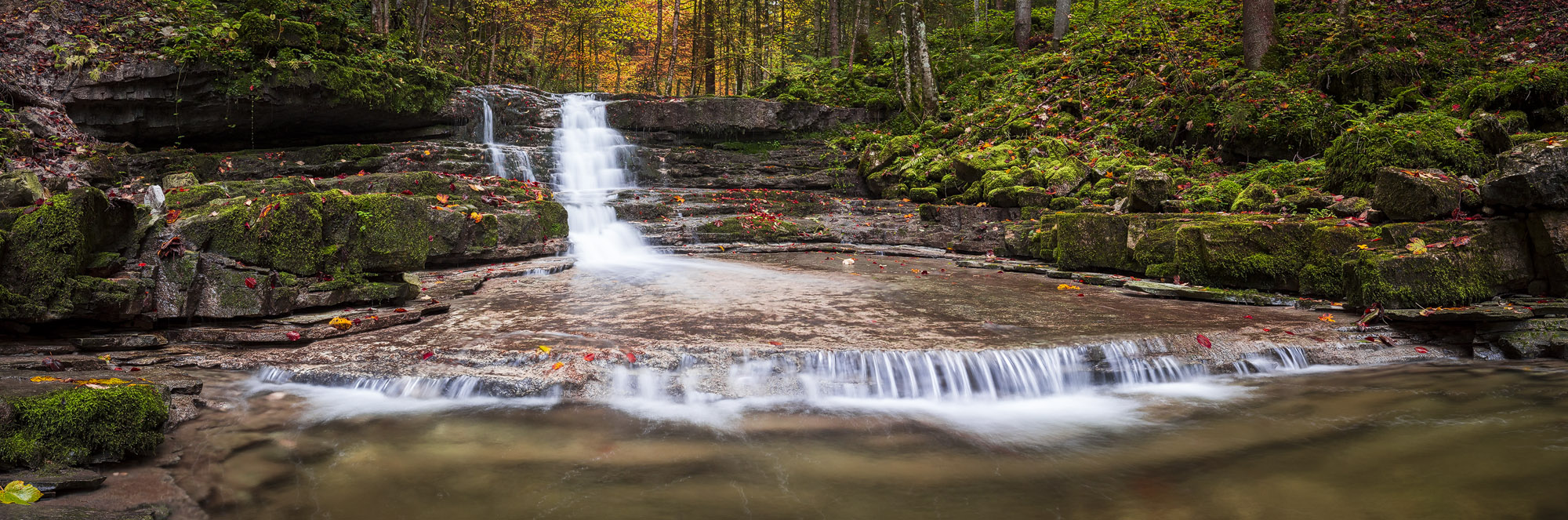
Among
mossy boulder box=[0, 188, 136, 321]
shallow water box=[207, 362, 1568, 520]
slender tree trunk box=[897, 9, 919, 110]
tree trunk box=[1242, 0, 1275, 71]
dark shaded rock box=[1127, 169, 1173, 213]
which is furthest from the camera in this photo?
slender tree trunk box=[897, 9, 919, 110]

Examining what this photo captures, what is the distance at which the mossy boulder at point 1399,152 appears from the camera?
7.12 metres

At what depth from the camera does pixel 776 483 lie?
11.1 ft

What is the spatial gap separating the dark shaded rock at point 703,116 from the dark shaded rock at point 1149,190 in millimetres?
10080

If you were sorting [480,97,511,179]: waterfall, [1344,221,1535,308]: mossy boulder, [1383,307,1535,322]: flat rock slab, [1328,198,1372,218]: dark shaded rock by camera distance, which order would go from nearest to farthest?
1. [1383,307,1535,322]: flat rock slab
2. [1344,221,1535,308]: mossy boulder
3. [1328,198,1372,218]: dark shaded rock
4. [480,97,511,179]: waterfall

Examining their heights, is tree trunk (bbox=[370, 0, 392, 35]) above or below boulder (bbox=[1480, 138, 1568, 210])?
above

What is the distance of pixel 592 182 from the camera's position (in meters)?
15.0

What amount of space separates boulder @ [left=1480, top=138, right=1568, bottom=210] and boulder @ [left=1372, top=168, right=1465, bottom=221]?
0.26 metres

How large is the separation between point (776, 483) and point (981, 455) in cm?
118

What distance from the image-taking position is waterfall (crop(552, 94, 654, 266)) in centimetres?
1127

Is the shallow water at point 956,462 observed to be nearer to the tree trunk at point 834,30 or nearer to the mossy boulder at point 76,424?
the mossy boulder at point 76,424

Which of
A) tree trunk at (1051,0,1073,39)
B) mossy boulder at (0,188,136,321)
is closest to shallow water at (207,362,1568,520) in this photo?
mossy boulder at (0,188,136,321)

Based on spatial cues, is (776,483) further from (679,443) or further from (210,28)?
(210,28)

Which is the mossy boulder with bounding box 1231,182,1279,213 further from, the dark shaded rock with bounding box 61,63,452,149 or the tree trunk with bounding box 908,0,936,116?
the dark shaded rock with bounding box 61,63,452,149

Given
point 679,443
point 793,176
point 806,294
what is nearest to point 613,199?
point 793,176
